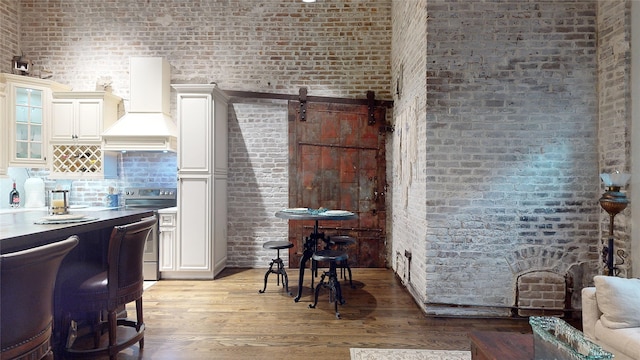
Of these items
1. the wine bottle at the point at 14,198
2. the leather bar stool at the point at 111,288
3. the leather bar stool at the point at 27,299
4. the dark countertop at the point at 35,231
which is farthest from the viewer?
the wine bottle at the point at 14,198

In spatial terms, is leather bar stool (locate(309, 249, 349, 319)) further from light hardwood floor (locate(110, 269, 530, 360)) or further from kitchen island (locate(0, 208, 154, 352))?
kitchen island (locate(0, 208, 154, 352))

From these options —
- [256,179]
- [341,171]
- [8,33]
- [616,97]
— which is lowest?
[256,179]

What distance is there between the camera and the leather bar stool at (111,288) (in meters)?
2.28

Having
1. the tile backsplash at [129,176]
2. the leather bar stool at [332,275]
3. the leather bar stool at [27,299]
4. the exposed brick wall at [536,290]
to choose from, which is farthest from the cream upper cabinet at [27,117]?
the exposed brick wall at [536,290]

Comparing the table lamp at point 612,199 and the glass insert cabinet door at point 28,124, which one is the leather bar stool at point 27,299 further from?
the glass insert cabinet door at point 28,124

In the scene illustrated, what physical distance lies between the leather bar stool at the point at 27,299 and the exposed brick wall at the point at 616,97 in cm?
450

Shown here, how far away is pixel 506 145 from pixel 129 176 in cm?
552

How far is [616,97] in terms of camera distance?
10.4 ft

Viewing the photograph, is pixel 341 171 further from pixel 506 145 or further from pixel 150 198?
pixel 150 198

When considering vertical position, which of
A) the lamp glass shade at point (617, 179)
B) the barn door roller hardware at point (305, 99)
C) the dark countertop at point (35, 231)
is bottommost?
the dark countertop at point (35, 231)

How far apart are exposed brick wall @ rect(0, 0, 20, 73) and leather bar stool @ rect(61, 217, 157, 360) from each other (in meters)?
4.92

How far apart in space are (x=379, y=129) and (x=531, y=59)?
2.34 m

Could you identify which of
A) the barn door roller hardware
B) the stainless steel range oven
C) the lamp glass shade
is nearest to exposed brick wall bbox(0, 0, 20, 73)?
the stainless steel range oven

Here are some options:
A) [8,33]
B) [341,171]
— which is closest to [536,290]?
[341,171]
